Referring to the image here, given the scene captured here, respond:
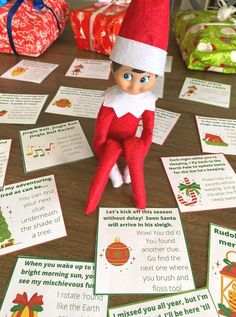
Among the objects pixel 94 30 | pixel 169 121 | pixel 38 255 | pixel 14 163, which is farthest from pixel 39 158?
pixel 94 30

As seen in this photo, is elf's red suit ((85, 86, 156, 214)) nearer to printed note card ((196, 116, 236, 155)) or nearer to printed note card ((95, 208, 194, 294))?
printed note card ((95, 208, 194, 294))

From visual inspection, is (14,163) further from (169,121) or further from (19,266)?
(169,121)

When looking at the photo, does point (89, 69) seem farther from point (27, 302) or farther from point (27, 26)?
point (27, 302)

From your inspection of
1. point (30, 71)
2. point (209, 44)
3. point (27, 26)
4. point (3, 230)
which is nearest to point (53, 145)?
point (3, 230)

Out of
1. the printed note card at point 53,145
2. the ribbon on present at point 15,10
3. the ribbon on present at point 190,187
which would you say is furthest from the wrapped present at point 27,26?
the ribbon on present at point 190,187

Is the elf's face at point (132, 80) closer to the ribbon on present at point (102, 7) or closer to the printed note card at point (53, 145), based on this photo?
the printed note card at point (53, 145)

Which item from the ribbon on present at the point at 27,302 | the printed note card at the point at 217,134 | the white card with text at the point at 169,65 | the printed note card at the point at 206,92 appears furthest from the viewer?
the white card with text at the point at 169,65
